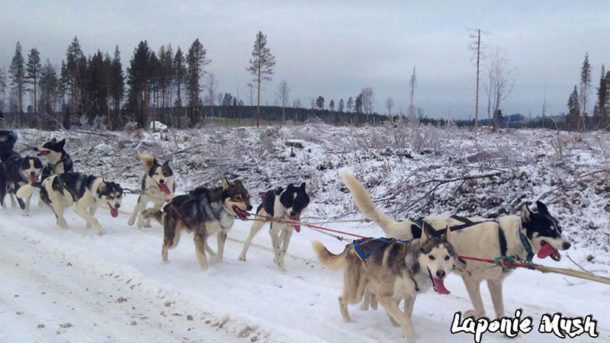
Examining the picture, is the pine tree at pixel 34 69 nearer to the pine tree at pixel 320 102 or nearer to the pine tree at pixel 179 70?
the pine tree at pixel 179 70

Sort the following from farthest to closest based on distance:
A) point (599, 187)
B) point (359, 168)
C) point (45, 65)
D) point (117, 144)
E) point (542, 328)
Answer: point (45, 65) → point (117, 144) → point (359, 168) → point (599, 187) → point (542, 328)

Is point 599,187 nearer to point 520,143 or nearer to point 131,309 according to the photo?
point 520,143

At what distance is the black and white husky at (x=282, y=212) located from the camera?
5.94m

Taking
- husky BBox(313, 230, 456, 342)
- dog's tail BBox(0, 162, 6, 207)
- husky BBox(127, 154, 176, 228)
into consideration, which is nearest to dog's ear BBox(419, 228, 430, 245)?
husky BBox(313, 230, 456, 342)

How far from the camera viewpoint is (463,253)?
4219 millimetres

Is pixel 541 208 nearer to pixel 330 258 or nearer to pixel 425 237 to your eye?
pixel 425 237

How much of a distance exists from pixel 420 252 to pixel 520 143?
28.0 ft

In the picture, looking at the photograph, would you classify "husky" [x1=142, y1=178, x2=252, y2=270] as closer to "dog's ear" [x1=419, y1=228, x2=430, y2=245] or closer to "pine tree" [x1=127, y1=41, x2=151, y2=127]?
"dog's ear" [x1=419, y1=228, x2=430, y2=245]

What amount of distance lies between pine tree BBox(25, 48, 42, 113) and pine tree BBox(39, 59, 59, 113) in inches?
21.2

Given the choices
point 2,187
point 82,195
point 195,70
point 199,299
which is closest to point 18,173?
point 2,187

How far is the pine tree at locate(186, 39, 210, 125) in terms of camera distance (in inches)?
1716

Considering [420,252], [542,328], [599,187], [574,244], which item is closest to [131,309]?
[420,252]

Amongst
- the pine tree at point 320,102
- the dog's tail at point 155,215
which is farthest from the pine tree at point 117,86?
the dog's tail at point 155,215

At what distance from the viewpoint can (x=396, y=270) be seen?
12.3ft
